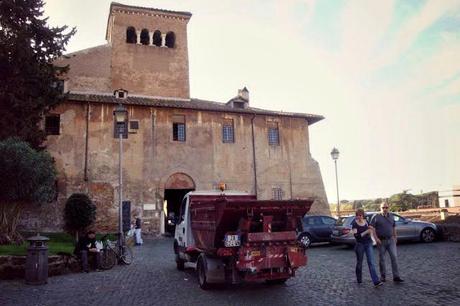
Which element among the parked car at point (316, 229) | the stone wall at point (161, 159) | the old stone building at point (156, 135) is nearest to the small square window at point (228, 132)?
the old stone building at point (156, 135)

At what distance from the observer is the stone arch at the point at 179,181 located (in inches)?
1086

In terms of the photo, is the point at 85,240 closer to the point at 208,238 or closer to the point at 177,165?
the point at 208,238

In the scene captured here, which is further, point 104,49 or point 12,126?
point 104,49

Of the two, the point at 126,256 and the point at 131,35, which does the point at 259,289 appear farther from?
the point at 131,35

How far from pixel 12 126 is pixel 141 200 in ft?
29.2

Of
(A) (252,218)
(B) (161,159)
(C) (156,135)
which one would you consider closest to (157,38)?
(C) (156,135)

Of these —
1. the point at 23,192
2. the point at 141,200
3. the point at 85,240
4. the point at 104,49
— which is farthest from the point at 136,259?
the point at 104,49

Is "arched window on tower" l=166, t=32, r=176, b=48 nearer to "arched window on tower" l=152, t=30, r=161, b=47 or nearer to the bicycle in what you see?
"arched window on tower" l=152, t=30, r=161, b=47

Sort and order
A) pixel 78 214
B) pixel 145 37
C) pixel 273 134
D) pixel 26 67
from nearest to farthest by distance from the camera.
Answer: pixel 26 67 < pixel 78 214 < pixel 273 134 < pixel 145 37

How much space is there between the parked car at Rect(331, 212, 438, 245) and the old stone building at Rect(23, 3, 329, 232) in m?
11.8

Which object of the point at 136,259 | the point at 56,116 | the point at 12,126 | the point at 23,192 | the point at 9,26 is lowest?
the point at 136,259

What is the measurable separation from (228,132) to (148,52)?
984 centimetres

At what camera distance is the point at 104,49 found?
32344 mm

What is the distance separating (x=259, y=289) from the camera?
9.61m
